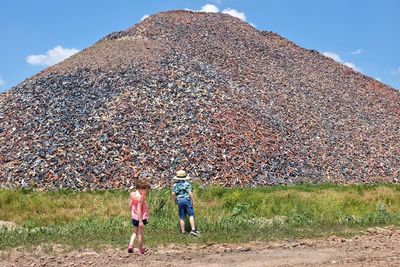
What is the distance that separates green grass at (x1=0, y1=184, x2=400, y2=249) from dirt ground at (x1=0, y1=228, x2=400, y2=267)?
2.31 ft

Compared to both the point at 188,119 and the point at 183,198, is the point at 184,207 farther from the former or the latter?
the point at 188,119

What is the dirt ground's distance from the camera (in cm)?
962

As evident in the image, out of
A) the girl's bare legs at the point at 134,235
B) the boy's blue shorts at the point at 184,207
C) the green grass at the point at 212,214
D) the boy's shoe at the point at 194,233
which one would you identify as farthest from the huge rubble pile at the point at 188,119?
the girl's bare legs at the point at 134,235

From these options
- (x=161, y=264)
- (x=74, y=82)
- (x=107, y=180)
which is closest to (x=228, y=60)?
(x=74, y=82)

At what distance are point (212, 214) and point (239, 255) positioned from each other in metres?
6.15

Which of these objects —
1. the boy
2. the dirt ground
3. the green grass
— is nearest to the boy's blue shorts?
the boy

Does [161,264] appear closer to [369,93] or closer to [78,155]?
[78,155]

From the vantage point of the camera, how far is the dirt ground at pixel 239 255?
9.62m

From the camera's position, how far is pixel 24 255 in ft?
34.0

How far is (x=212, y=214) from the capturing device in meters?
16.4

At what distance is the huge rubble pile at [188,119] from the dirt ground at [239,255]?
9214 mm

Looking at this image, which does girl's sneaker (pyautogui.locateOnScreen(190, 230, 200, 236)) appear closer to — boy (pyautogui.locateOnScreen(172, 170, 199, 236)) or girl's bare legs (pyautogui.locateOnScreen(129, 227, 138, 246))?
boy (pyautogui.locateOnScreen(172, 170, 199, 236))

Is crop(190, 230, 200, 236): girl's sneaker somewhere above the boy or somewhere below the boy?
below

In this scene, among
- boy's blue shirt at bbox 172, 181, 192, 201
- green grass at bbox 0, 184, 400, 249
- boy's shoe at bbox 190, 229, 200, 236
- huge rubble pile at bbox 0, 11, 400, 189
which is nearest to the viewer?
green grass at bbox 0, 184, 400, 249
